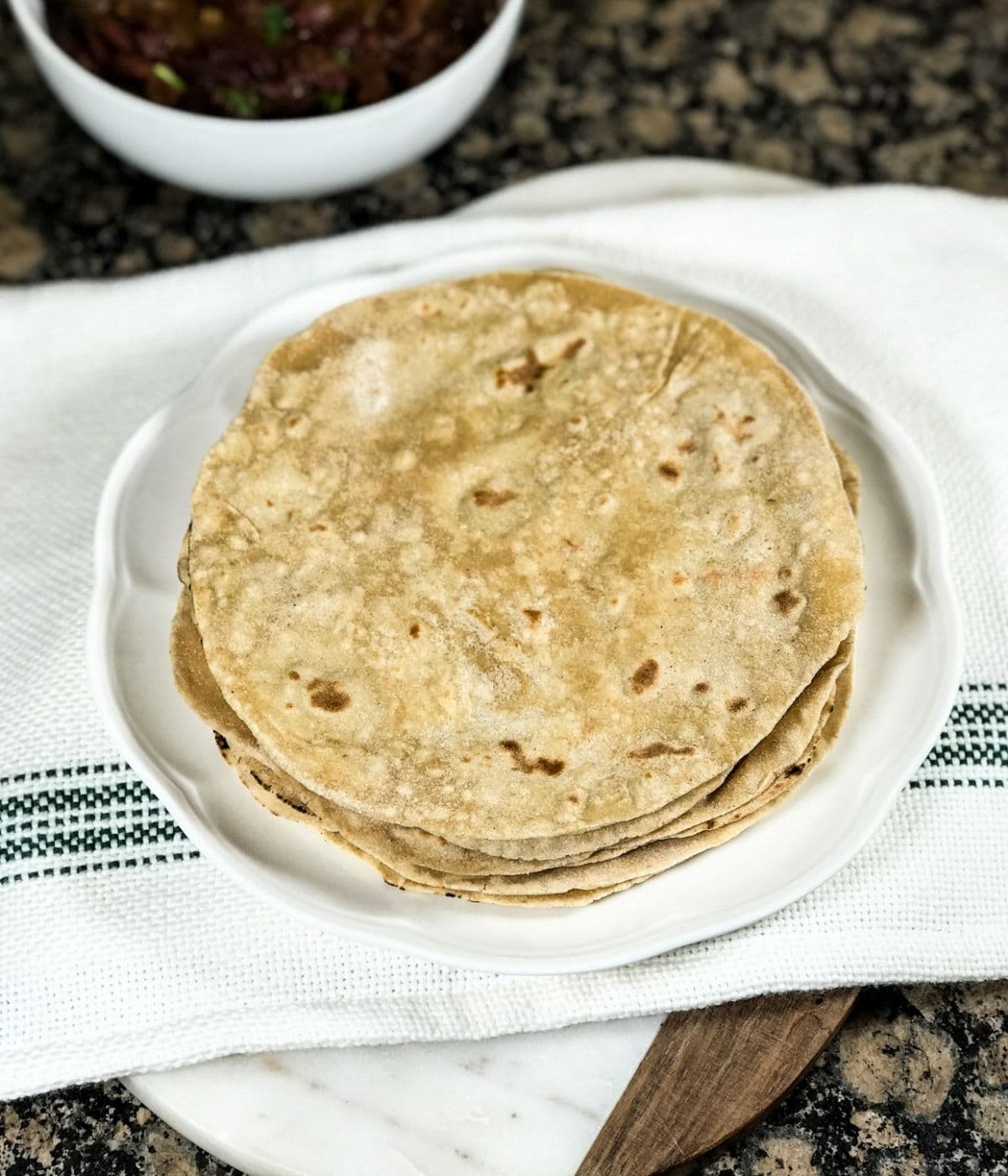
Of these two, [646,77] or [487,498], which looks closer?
[487,498]

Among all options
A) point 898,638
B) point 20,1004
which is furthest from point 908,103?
point 20,1004

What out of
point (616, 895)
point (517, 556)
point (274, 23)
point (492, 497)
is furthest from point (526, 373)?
point (274, 23)

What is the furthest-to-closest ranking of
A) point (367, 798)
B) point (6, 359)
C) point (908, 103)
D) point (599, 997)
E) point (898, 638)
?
point (908, 103) < point (6, 359) < point (898, 638) < point (599, 997) < point (367, 798)

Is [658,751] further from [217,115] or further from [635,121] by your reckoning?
[635,121]

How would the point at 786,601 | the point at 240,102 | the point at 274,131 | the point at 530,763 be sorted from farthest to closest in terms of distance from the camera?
→ the point at 240,102, the point at 274,131, the point at 786,601, the point at 530,763

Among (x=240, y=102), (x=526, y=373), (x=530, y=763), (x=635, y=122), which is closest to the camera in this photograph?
(x=530, y=763)

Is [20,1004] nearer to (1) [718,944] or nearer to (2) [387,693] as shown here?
(2) [387,693]
